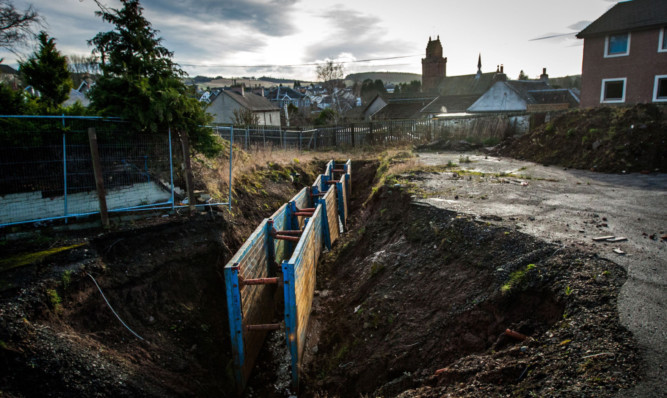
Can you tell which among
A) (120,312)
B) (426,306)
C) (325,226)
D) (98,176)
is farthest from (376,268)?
(98,176)

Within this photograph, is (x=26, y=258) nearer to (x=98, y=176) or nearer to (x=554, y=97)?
(x=98, y=176)

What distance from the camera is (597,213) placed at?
6066 millimetres

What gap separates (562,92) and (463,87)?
55.9 feet

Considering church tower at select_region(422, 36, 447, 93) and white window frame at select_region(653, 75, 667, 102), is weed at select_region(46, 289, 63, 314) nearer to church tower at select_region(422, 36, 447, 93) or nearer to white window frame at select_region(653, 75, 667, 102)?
white window frame at select_region(653, 75, 667, 102)

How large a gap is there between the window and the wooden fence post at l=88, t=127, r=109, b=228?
2948cm

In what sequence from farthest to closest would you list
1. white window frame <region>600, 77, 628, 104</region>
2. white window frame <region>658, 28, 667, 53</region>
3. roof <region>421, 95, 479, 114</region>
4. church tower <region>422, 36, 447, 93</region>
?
1. church tower <region>422, 36, 447, 93</region>
2. roof <region>421, 95, 479, 114</region>
3. white window frame <region>600, 77, 628, 104</region>
4. white window frame <region>658, 28, 667, 53</region>

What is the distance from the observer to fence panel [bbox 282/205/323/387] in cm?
469

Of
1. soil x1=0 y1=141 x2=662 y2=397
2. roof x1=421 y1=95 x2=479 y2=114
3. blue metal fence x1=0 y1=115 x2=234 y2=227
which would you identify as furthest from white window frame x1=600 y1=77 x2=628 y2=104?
blue metal fence x1=0 y1=115 x2=234 y2=227

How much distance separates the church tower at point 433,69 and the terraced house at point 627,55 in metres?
30.5

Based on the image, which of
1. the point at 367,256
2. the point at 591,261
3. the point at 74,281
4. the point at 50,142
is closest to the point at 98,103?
the point at 50,142

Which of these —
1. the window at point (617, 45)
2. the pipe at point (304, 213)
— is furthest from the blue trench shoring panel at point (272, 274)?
the window at point (617, 45)

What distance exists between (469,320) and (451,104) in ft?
128

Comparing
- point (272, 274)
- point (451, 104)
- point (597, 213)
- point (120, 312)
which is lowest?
point (272, 274)

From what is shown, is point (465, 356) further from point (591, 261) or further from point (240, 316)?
point (240, 316)
